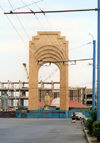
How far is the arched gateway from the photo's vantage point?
10475 centimetres

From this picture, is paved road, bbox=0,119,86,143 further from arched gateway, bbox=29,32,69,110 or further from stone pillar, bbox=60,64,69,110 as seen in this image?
stone pillar, bbox=60,64,69,110

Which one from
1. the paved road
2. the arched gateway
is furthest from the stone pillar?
the paved road

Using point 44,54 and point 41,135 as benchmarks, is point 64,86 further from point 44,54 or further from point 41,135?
point 41,135

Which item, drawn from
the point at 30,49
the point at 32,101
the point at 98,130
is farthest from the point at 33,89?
the point at 98,130

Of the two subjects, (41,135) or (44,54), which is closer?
(41,135)

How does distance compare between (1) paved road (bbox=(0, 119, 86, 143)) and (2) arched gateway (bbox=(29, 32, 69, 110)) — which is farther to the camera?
(2) arched gateway (bbox=(29, 32, 69, 110))

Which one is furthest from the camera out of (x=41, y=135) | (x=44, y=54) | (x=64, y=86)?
(x=64, y=86)

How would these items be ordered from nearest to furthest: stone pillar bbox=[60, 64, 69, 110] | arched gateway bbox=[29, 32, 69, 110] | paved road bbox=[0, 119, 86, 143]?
paved road bbox=[0, 119, 86, 143]
arched gateway bbox=[29, 32, 69, 110]
stone pillar bbox=[60, 64, 69, 110]

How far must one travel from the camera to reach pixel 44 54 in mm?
105312

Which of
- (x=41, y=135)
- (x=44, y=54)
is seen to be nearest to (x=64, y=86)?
(x=44, y=54)

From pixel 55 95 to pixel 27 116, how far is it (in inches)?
3097

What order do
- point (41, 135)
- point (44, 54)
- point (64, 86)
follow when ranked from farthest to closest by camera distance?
point (64, 86), point (44, 54), point (41, 135)

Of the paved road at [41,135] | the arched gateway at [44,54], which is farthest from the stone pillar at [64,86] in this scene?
the paved road at [41,135]

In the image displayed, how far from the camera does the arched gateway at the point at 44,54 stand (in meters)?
105
